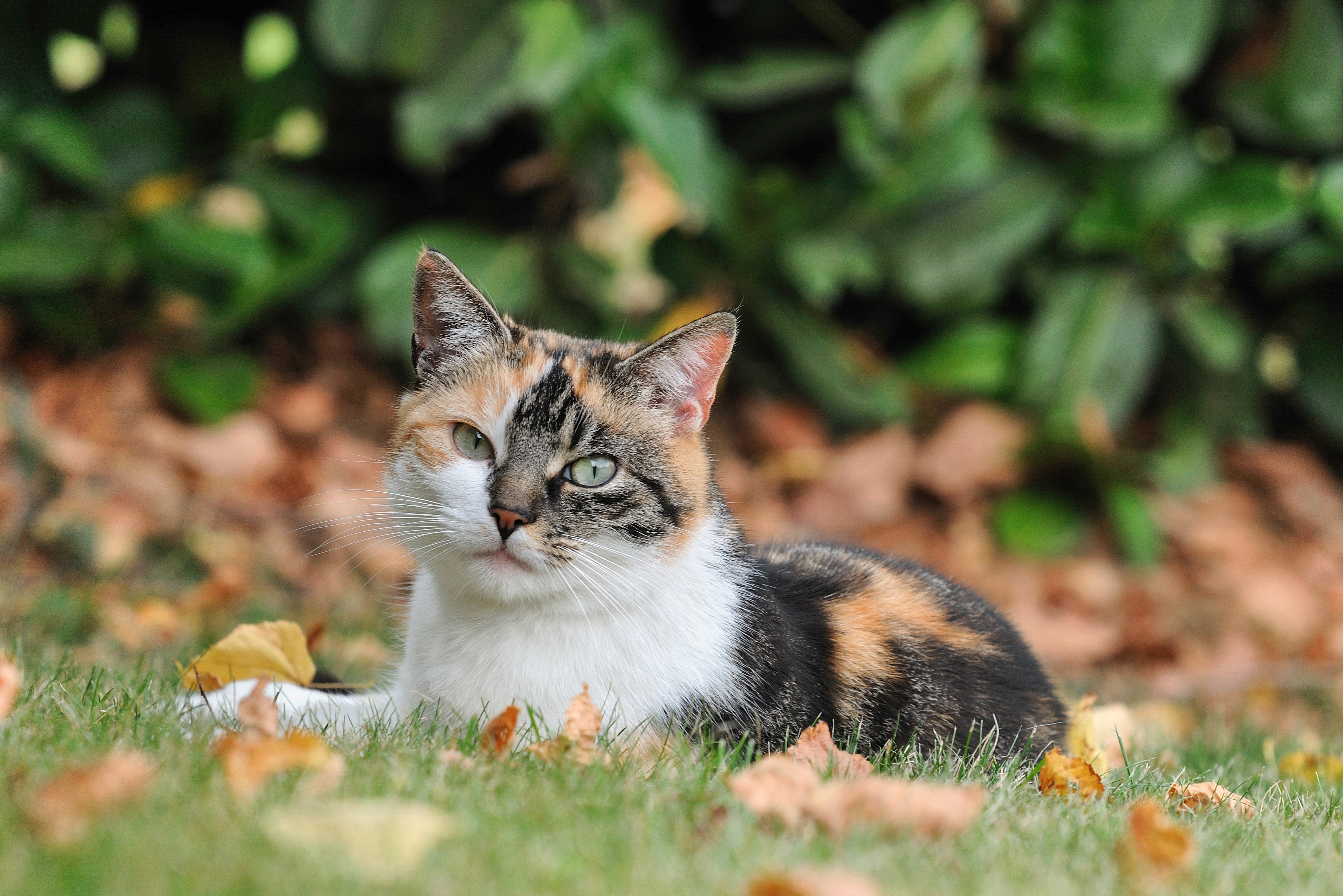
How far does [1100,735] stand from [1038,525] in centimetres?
226

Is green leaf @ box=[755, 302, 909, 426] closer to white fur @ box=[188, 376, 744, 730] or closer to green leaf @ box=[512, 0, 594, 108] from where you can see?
green leaf @ box=[512, 0, 594, 108]

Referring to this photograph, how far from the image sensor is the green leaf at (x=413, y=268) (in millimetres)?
4930

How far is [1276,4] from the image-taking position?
554cm

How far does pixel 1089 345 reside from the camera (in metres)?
5.23

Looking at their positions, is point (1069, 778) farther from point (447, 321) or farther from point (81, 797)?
point (81, 797)

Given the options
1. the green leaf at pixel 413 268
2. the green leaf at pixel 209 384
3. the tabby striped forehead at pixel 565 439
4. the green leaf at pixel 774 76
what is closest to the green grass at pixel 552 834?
the tabby striped forehead at pixel 565 439

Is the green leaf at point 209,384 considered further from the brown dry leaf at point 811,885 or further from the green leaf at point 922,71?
the brown dry leaf at point 811,885

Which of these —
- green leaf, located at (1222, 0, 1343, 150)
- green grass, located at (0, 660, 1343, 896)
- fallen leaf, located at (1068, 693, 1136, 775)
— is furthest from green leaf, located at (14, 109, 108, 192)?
green leaf, located at (1222, 0, 1343, 150)

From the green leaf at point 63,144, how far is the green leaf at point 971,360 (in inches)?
144

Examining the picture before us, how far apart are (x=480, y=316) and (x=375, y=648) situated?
1.60m

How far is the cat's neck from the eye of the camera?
2.36m

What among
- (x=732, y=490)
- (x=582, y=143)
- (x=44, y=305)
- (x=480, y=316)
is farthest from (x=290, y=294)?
(x=480, y=316)

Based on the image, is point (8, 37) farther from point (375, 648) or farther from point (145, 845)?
→ point (145, 845)

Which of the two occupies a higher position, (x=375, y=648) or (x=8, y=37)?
(x=8, y=37)
